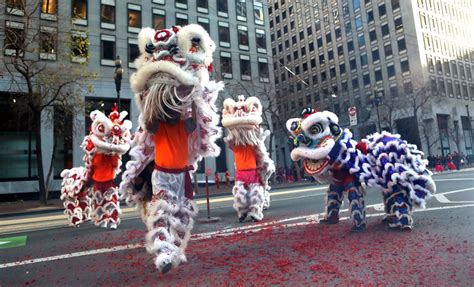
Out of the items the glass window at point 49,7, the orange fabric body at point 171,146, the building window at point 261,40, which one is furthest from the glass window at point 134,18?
the orange fabric body at point 171,146

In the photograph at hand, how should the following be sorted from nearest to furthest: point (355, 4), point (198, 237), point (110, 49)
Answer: point (198, 237) < point (110, 49) < point (355, 4)

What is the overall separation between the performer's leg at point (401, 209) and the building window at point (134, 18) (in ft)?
86.4

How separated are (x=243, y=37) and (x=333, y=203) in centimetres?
2897

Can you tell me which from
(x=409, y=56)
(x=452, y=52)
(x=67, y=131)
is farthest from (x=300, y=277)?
(x=452, y=52)

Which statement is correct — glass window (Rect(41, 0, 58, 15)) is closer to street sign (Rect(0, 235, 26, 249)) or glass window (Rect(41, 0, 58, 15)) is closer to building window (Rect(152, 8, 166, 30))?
building window (Rect(152, 8, 166, 30))

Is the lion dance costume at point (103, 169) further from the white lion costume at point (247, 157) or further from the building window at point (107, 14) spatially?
the building window at point (107, 14)

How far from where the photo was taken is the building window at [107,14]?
26531 millimetres

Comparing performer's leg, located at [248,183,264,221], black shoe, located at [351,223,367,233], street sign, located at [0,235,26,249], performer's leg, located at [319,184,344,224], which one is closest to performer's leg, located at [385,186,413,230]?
black shoe, located at [351,223,367,233]

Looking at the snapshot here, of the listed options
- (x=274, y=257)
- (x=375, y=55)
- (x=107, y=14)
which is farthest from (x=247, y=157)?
(x=375, y=55)

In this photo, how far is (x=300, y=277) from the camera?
11.0 ft

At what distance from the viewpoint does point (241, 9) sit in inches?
1296

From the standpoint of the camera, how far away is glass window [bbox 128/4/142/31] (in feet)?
91.0

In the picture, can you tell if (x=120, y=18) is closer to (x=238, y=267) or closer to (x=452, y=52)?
(x=238, y=267)

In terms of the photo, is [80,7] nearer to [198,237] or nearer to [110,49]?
[110,49]
